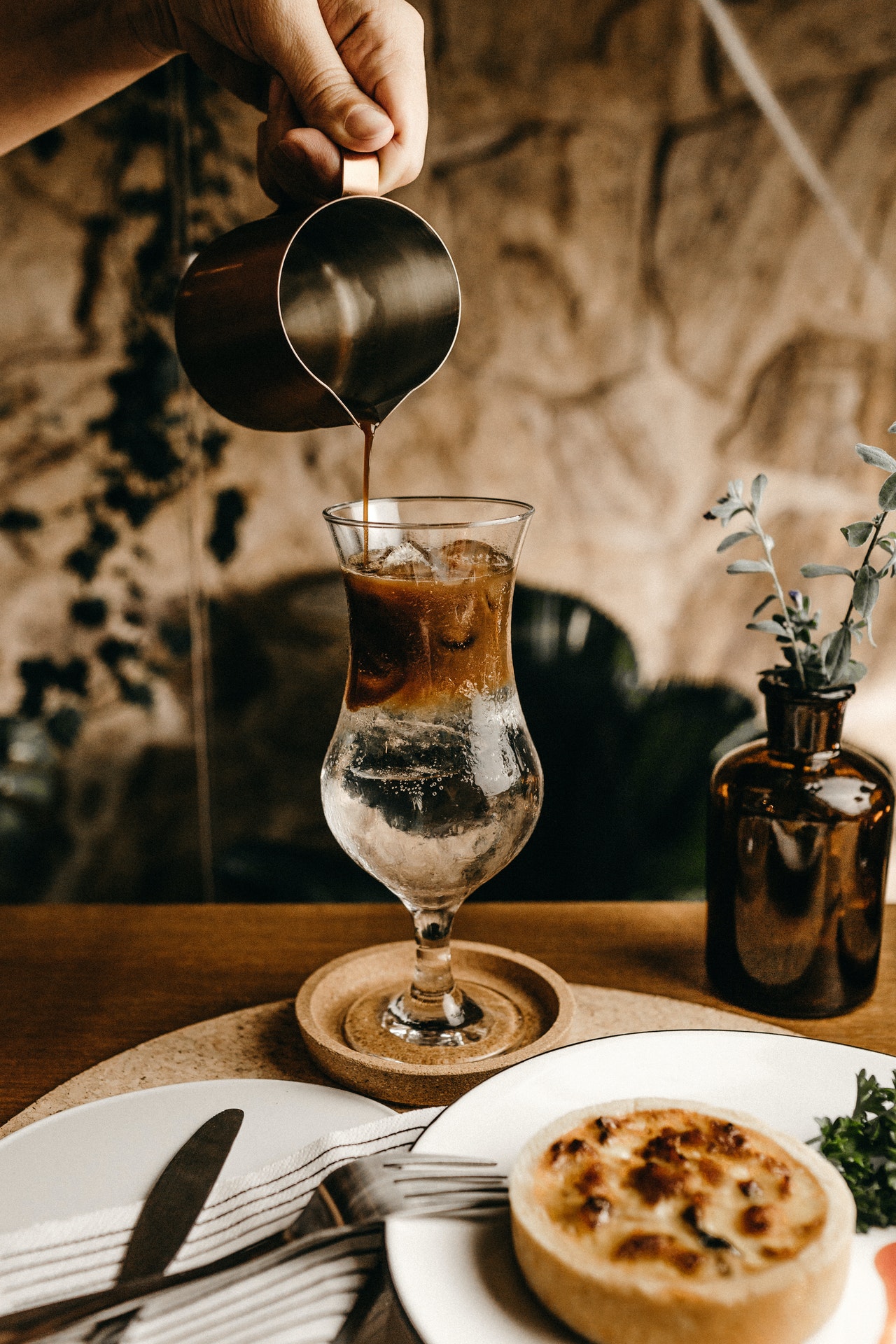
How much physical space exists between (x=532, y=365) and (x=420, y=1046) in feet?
4.86

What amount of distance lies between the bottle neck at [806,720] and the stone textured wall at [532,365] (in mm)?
1153

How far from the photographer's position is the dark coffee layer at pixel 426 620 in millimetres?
888

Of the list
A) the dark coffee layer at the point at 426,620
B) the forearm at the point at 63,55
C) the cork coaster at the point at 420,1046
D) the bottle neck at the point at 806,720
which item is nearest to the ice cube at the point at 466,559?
the dark coffee layer at the point at 426,620

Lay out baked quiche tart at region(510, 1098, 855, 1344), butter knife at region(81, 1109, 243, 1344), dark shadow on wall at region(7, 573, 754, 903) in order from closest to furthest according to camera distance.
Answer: baked quiche tart at region(510, 1098, 855, 1344), butter knife at region(81, 1109, 243, 1344), dark shadow on wall at region(7, 573, 754, 903)

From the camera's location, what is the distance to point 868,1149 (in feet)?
2.23

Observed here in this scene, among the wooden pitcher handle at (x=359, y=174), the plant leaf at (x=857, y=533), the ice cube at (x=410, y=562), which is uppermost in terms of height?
the wooden pitcher handle at (x=359, y=174)

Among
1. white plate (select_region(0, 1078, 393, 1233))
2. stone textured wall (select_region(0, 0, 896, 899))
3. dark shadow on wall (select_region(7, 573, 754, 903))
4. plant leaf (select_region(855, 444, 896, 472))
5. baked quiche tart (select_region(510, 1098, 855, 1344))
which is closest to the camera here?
baked quiche tart (select_region(510, 1098, 855, 1344))

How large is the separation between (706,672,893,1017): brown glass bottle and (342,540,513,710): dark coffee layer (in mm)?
288

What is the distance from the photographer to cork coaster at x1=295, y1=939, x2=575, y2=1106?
837mm

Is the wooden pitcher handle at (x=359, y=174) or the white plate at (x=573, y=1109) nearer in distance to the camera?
the white plate at (x=573, y=1109)

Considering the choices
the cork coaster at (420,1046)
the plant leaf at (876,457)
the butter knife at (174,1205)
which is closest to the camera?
the butter knife at (174,1205)

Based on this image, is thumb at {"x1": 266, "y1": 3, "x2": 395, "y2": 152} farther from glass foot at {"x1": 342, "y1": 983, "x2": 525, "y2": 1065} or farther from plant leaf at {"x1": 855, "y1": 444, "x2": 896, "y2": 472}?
glass foot at {"x1": 342, "y1": 983, "x2": 525, "y2": 1065}

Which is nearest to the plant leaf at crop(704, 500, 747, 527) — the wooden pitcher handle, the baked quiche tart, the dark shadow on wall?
the wooden pitcher handle

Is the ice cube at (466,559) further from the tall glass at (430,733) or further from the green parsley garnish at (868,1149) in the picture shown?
the green parsley garnish at (868,1149)
